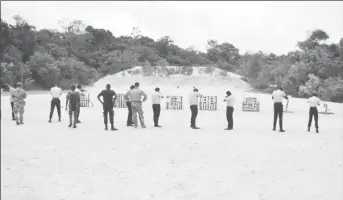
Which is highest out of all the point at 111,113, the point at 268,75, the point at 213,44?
the point at 213,44

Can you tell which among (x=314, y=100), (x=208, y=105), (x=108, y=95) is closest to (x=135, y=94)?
(x=108, y=95)

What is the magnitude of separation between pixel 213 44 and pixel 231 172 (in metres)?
63.7

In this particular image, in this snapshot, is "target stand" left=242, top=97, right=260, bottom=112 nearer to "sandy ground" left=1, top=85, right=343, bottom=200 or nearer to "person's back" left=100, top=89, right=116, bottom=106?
"sandy ground" left=1, top=85, right=343, bottom=200

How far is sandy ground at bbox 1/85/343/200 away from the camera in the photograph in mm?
4934

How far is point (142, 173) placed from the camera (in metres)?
6.12

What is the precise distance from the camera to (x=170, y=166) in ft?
22.1

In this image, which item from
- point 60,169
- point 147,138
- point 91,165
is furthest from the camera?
point 147,138

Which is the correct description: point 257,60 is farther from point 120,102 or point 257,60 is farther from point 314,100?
point 314,100

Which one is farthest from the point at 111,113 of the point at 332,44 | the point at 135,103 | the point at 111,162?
the point at 332,44

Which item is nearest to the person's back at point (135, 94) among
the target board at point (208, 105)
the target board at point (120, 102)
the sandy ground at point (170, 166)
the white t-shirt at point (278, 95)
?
the sandy ground at point (170, 166)

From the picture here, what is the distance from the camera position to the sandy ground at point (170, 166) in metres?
4.93

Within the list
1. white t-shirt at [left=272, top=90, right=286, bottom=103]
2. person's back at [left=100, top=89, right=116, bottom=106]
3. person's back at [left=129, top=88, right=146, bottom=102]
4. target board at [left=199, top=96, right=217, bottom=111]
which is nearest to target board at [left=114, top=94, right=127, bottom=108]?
target board at [left=199, top=96, right=217, bottom=111]

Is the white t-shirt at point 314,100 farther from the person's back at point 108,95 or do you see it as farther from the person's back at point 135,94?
the person's back at point 108,95

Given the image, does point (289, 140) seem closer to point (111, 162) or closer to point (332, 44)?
point (111, 162)
